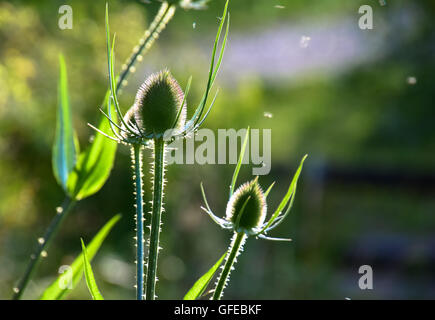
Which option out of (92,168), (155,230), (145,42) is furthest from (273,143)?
(155,230)

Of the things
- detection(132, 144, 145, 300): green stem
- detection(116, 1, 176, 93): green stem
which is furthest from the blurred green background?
detection(132, 144, 145, 300): green stem

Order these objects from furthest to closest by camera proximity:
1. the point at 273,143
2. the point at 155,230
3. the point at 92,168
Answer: the point at 273,143
the point at 92,168
the point at 155,230

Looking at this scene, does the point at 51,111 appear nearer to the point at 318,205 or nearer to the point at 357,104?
the point at 318,205

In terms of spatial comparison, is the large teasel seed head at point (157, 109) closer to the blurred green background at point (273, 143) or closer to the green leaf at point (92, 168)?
the green leaf at point (92, 168)

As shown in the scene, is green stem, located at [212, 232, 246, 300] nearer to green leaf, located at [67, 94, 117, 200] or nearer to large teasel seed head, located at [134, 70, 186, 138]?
large teasel seed head, located at [134, 70, 186, 138]

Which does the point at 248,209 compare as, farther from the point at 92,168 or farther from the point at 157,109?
the point at 92,168

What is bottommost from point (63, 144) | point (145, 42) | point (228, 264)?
point (228, 264)
